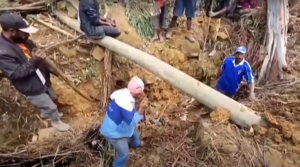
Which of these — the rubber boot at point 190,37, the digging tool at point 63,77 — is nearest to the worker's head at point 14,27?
the digging tool at point 63,77

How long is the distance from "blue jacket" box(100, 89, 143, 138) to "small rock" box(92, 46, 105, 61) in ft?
6.07

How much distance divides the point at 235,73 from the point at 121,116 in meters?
1.77

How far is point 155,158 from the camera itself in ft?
15.0

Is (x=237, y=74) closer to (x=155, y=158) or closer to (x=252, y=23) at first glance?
(x=155, y=158)

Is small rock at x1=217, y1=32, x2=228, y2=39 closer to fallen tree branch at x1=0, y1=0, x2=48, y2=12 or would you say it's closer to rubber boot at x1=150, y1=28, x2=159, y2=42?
rubber boot at x1=150, y1=28, x2=159, y2=42

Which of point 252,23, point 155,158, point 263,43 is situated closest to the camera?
point 155,158

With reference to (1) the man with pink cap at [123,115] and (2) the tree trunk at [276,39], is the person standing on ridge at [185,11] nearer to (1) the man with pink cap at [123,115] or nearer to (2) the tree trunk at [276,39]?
(2) the tree trunk at [276,39]

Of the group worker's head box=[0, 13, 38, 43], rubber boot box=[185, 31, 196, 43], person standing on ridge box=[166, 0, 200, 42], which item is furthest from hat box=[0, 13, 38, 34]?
rubber boot box=[185, 31, 196, 43]

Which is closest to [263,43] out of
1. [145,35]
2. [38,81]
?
[145,35]

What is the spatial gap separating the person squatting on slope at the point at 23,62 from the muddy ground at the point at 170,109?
0.64 metres

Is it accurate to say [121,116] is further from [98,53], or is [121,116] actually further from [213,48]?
[213,48]

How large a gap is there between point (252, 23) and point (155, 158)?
3.24 meters

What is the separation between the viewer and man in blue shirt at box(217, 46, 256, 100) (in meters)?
4.81

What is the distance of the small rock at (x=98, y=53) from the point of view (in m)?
5.77
